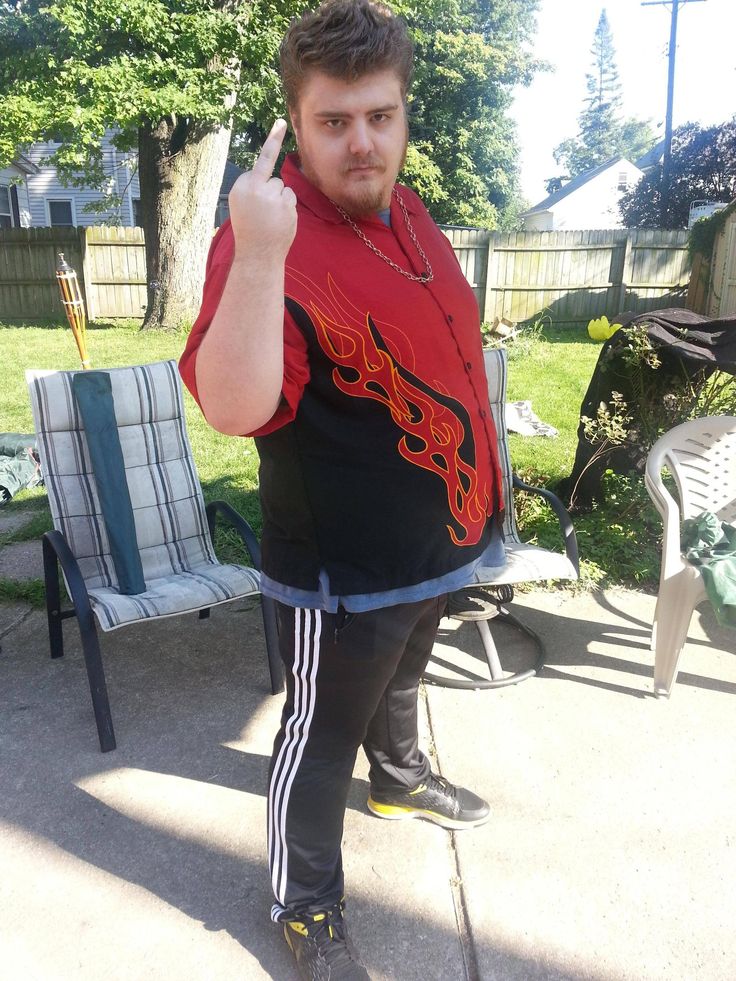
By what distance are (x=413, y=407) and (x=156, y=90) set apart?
34.7ft

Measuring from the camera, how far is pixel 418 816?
2.48m

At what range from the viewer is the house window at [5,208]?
22000 millimetres

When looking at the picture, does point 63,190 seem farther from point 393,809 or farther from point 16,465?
point 393,809

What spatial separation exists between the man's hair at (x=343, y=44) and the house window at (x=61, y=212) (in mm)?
25260

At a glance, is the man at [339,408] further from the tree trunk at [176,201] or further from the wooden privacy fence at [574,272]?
the wooden privacy fence at [574,272]

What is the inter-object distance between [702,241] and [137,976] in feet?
47.8

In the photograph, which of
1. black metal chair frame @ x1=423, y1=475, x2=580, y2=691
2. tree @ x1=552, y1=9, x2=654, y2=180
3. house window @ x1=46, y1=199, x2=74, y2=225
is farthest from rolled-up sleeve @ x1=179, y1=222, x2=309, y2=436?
tree @ x1=552, y1=9, x2=654, y2=180

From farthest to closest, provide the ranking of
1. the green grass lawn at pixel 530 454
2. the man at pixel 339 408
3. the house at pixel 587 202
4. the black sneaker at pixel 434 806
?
1. the house at pixel 587 202
2. the green grass lawn at pixel 530 454
3. the black sneaker at pixel 434 806
4. the man at pixel 339 408

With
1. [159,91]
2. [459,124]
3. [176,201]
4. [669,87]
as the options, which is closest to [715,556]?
[159,91]

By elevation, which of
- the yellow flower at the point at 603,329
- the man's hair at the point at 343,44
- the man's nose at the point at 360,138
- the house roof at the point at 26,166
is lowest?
the yellow flower at the point at 603,329

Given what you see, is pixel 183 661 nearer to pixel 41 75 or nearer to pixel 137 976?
pixel 137 976

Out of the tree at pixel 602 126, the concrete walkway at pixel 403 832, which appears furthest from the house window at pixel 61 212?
the tree at pixel 602 126

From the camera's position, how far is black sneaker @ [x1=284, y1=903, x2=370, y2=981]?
6.16 feet

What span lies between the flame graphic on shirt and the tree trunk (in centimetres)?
1123
